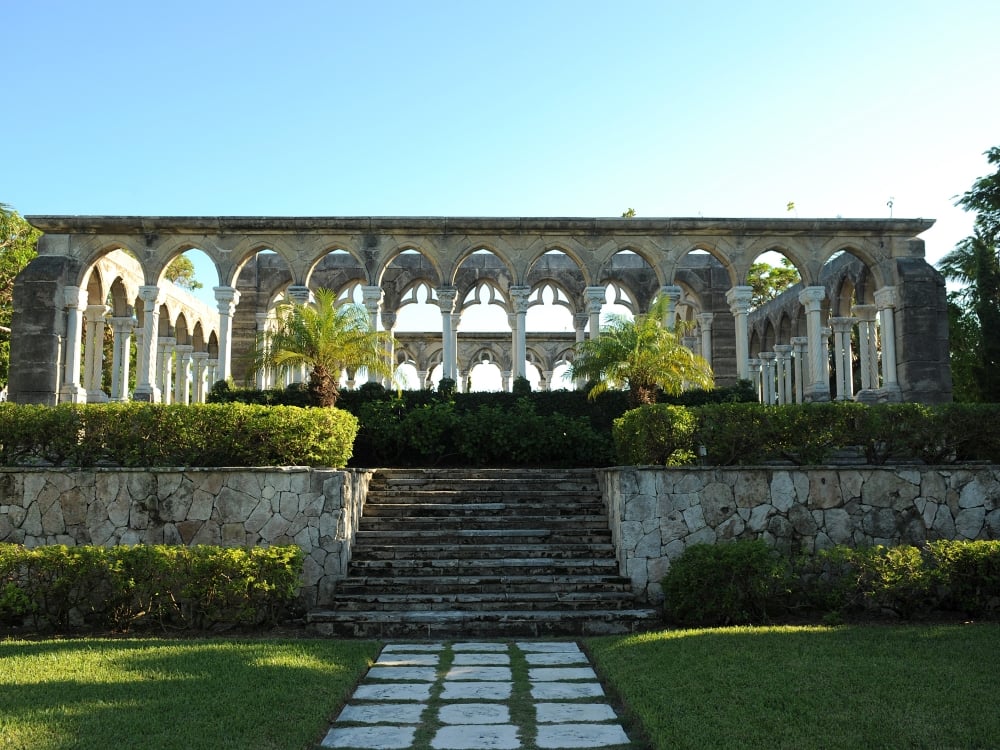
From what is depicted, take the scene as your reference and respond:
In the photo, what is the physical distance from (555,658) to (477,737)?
7.84ft

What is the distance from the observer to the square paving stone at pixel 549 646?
306 inches

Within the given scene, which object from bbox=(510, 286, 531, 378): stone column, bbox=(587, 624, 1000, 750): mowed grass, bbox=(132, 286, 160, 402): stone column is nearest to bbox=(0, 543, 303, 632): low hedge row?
bbox=(587, 624, 1000, 750): mowed grass

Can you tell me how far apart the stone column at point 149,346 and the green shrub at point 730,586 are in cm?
1325

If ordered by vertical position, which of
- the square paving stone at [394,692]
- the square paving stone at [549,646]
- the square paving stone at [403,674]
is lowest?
the square paving stone at [549,646]

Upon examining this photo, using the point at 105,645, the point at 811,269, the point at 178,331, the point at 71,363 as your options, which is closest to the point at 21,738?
the point at 105,645

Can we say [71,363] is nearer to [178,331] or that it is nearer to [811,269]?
[178,331]

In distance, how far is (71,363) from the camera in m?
19.0

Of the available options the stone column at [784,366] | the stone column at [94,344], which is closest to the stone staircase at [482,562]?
the stone column at [94,344]

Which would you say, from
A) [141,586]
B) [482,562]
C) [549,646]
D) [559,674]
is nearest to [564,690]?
[559,674]

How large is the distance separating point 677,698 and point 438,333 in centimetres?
2566

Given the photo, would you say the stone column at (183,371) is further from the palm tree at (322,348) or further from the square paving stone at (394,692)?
the square paving stone at (394,692)

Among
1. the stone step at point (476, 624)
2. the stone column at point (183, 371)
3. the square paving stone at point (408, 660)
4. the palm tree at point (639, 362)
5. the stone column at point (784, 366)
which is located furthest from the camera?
the stone column at point (784, 366)

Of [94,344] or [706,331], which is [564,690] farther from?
[706,331]

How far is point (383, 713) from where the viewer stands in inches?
220
